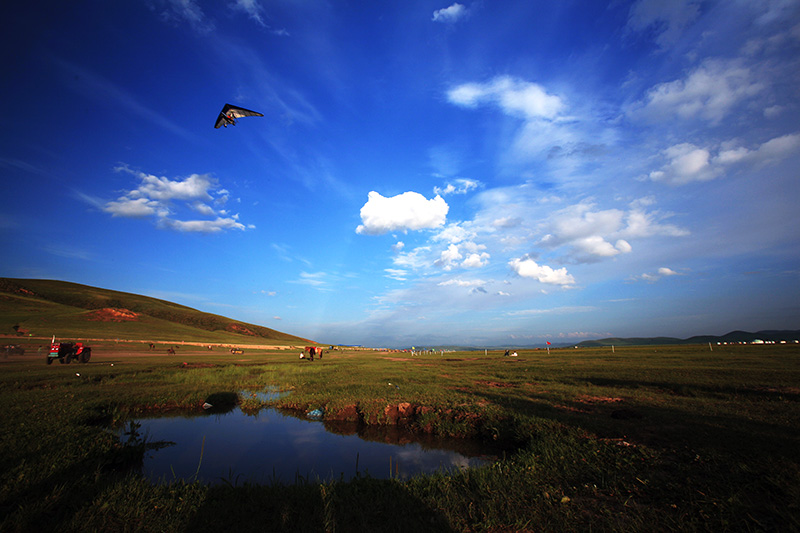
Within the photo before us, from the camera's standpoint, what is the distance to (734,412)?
9742 mm

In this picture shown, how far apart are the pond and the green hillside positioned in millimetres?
58973

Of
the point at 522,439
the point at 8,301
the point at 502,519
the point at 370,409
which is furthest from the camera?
the point at 8,301

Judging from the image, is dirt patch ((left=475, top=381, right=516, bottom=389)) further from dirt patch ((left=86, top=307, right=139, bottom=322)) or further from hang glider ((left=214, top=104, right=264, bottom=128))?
dirt patch ((left=86, top=307, right=139, bottom=322))

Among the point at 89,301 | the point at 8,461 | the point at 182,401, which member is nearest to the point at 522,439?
the point at 8,461

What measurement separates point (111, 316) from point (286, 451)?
98142mm

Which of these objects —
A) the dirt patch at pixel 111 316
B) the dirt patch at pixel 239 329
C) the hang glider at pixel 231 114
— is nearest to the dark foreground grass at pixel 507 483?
the hang glider at pixel 231 114

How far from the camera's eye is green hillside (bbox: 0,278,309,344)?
58.2m

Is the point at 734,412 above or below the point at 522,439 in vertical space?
above

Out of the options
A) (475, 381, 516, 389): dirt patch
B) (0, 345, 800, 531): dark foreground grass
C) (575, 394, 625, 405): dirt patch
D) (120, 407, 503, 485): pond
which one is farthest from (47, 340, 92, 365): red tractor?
(575, 394, 625, 405): dirt patch

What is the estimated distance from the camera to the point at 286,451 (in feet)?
33.3

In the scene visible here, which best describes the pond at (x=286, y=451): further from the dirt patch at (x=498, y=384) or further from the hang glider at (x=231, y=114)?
the hang glider at (x=231, y=114)

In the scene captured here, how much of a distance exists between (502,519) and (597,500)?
1914 millimetres

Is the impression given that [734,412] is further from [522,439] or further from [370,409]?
[370,409]

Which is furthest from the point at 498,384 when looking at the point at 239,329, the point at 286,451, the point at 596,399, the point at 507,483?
the point at 239,329
